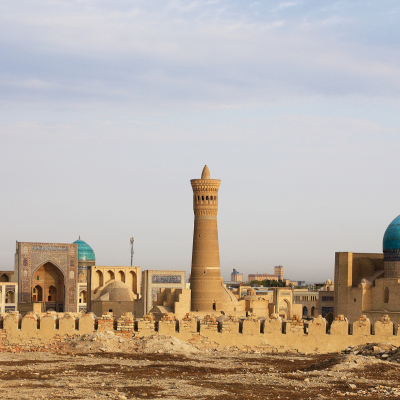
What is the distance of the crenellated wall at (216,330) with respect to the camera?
1703cm

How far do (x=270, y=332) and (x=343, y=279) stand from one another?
109 ft

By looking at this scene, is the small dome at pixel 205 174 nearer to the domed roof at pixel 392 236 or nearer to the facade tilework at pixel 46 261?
the facade tilework at pixel 46 261

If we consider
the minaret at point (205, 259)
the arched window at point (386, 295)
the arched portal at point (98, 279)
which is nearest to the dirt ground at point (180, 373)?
the arched window at point (386, 295)

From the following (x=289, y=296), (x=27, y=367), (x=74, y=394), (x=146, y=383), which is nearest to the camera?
(x=74, y=394)

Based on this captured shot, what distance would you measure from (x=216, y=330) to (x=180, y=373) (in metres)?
4.75

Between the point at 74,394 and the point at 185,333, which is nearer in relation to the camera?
the point at 74,394

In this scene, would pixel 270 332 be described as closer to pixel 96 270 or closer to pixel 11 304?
pixel 11 304

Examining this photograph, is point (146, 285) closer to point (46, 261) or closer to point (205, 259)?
point (205, 259)

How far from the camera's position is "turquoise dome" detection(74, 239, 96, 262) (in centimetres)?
7224

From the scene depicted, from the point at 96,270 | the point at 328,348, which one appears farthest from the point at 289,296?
the point at 328,348

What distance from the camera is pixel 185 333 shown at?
17.6 m

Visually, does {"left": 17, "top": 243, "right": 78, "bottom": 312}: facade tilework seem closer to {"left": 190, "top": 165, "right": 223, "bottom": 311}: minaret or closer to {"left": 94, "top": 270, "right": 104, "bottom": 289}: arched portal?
{"left": 94, "top": 270, "right": 104, "bottom": 289}: arched portal

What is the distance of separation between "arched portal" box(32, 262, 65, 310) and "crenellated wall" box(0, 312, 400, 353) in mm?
38434

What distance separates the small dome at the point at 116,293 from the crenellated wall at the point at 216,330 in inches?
1471
